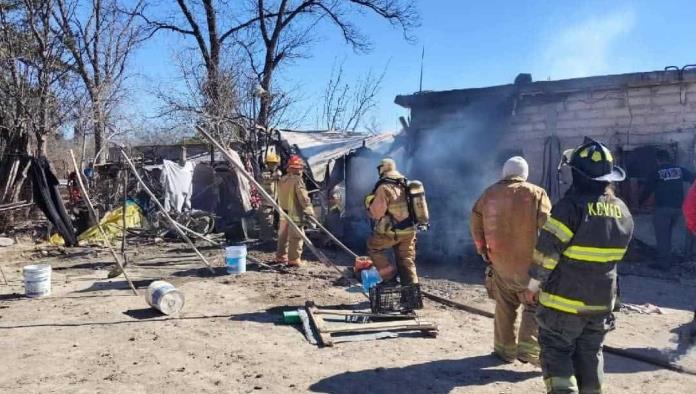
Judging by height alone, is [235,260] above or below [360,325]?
above

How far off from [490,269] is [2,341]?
4993mm

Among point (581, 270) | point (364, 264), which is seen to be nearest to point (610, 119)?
point (364, 264)

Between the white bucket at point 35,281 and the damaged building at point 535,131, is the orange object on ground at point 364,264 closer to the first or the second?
the damaged building at point 535,131

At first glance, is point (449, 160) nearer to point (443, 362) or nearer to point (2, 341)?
point (443, 362)

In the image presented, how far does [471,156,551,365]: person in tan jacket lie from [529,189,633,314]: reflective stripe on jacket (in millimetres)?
1143

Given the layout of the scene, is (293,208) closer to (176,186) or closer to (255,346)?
(255,346)

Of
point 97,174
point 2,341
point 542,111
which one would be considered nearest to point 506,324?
point 2,341

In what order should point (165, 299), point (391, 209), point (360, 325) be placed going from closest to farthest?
point (360, 325) → point (165, 299) → point (391, 209)

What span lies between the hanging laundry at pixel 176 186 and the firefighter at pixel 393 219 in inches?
371

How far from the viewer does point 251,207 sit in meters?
14.6

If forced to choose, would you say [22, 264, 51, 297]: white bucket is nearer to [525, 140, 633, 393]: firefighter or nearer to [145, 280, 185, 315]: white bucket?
[145, 280, 185, 315]: white bucket

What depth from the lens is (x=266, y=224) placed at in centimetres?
1277

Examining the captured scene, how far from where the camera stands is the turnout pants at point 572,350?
11.8 ft

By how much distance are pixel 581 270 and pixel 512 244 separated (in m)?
1.24
